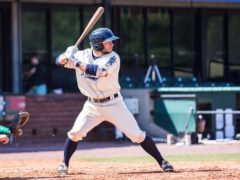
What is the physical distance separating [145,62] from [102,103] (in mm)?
11656

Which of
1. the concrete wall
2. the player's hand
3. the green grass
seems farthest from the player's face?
the concrete wall

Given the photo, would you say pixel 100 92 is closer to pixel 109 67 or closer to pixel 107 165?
pixel 109 67

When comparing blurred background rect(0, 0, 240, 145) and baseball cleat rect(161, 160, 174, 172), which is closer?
baseball cleat rect(161, 160, 174, 172)

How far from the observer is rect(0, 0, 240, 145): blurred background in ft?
58.7

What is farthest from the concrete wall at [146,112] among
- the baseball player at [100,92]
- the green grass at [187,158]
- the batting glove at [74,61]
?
the batting glove at [74,61]

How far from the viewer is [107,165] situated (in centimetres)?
1181

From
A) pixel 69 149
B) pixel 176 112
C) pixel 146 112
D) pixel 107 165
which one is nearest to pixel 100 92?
pixel 69 149

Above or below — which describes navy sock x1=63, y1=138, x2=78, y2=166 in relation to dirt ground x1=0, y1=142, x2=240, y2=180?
above

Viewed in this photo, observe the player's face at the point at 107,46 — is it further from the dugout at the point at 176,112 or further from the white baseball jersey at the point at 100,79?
the dugout at the point at 176,112

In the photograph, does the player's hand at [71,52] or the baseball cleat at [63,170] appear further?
the baseball cleat at [63,170]

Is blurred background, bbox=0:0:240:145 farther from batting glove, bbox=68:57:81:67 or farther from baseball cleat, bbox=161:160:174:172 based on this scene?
batting glove, bbox=68:57:81:67

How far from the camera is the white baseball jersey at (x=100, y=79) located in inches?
391

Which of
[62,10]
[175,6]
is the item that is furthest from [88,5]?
[175,6]

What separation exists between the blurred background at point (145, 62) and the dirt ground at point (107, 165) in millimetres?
1114
